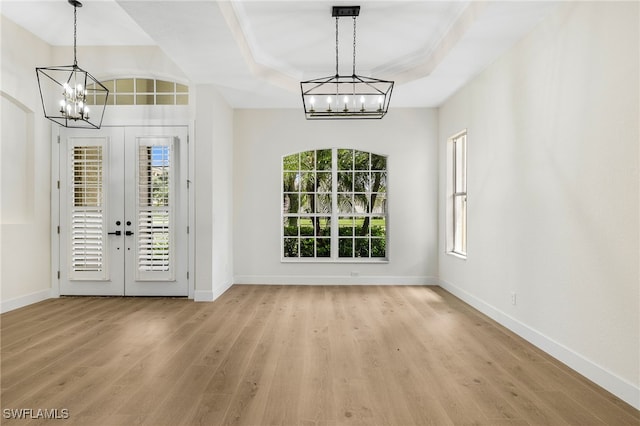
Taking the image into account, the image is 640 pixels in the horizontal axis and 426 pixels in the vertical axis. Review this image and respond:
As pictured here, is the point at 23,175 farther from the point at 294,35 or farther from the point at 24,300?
the point at 294,35

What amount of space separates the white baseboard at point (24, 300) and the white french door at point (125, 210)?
226 millimetres

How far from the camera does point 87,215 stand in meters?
5.49

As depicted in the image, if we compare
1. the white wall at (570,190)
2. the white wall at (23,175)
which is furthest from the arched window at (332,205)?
the white wall at (23,175)

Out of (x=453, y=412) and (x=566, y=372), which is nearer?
(x=453, y=412)

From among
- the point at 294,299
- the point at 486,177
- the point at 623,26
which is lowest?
the point at 294,299

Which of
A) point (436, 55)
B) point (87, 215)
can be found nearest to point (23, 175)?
point (87, 215)

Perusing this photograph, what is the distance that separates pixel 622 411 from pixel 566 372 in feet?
1.92

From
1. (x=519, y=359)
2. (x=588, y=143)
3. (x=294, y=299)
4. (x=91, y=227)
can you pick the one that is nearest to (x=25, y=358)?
(x=91, y=227)

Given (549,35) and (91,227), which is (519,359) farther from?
(91,227)

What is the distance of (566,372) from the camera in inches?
116

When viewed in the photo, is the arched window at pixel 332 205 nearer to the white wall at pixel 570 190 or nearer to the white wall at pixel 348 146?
the white wall at pixel 348 146

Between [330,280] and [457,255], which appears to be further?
[330,280]

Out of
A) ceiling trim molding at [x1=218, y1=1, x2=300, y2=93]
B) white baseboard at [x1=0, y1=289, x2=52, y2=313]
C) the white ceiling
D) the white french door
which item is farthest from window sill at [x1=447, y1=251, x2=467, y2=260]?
white baseboard at [x1=0, y1=289, x2=52, y2=313]

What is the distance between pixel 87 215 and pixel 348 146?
4.17 metres
